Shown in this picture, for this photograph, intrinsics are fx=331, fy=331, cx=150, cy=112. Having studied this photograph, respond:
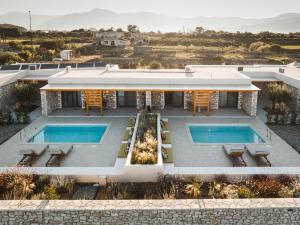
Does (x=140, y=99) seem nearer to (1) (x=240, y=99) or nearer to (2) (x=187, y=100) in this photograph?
(2) (x=187, y=100)

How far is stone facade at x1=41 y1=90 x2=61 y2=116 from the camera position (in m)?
22.2

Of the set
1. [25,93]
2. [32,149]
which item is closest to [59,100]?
[25,93]

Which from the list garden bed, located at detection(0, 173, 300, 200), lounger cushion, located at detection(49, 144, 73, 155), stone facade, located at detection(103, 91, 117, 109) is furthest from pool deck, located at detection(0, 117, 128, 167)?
stone facade, located at detection(103, 91, 117, 109)

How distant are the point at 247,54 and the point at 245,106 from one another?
31572mm

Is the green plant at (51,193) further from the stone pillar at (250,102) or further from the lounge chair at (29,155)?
the stone pillar at (250,102)

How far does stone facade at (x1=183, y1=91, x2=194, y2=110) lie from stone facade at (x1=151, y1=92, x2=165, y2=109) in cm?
159

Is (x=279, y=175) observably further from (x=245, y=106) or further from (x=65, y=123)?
(x=65, y=123)

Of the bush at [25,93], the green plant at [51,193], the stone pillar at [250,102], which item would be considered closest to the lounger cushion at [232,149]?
the stone pillar at [250,102]

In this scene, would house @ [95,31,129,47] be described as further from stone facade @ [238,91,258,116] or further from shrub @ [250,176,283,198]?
shrub @ [250,176,283,198]

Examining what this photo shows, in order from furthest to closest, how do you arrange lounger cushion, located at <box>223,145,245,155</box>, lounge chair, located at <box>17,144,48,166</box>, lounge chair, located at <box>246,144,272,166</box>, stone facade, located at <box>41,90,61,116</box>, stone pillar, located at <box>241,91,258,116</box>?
1. stone facade, located at <box>41,90,61,116</box>
2. stone pillar, located at <box>241,91,258,116</box>
3. lounger cushion, located at <box>223,145,245,155</box>
4. lounge chair, located at <box>17,144,48,166</box>
5. lounge chair, located at <box>246,144,272,166</box>

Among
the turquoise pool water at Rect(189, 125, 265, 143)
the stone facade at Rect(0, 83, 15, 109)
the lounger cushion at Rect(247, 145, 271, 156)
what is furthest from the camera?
the stone facade at Rect(0, 83, 15, 109)

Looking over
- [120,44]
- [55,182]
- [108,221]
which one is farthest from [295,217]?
[120,44]

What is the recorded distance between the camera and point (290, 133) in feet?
61.5

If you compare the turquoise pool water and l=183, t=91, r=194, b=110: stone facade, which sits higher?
l=183, t=91, r=194, b=110: stone facade
